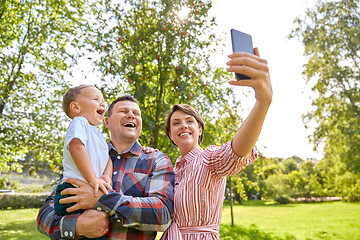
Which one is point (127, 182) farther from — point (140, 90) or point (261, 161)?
point (261, 161)

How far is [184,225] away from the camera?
2055mm

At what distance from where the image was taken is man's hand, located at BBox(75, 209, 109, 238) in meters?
1.77

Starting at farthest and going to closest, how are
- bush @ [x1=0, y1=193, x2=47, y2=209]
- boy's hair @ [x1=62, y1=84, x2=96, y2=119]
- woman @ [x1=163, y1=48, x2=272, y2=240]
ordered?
bush @ [x1=0, y1=193, x2=47, y2=209]
boy's hair @ [x1=62, y1=84, x2=96, y2=119]
woman @ [x1=163, y1=48, x2=272, y2=240]

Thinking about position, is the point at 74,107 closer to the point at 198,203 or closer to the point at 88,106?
the point at 88,106

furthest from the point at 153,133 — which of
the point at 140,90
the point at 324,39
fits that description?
the point at 324,39

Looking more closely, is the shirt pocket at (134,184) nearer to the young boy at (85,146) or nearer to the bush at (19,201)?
the young boy at (85,146)

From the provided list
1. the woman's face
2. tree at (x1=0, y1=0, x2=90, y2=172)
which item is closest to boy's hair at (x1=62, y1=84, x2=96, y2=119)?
the woman's face

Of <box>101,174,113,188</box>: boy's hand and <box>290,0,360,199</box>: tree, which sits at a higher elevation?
<box>290,0,360,199</box>: tree

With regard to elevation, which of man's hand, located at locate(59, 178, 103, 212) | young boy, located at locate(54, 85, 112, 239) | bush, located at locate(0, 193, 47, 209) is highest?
young boy, located at locate(54, 85, 112, 239)

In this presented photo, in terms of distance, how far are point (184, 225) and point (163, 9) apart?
18.5ft

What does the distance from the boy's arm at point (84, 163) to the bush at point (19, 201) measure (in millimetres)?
26490

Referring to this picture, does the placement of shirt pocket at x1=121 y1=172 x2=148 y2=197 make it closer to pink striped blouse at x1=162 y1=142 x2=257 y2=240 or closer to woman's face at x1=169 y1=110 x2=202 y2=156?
pink striped blouse at x1=162 y1=142 x2=257 y2=240

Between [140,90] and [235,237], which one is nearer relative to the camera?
[140,90]

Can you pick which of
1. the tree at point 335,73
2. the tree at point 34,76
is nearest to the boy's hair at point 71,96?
the tree at point 34,76
